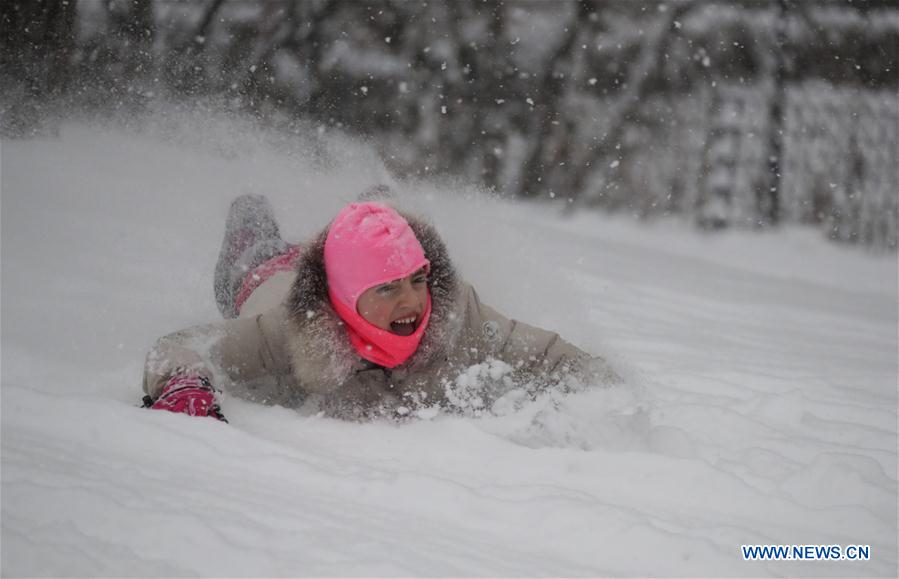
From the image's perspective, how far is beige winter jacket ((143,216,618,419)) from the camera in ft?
7.61

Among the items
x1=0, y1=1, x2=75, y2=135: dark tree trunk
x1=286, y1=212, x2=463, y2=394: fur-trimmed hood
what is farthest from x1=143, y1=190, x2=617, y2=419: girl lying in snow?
x1=0, y1=1, x2=75, y2=135: dark tree trunk

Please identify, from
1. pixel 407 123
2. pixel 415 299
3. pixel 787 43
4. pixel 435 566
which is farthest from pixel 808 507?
pixel 787 43

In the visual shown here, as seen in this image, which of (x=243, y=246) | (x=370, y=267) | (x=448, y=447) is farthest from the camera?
(x=243, y=246)

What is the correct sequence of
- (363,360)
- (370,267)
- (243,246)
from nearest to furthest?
1. (370,267)
2. (363,360)
3. (243,246)

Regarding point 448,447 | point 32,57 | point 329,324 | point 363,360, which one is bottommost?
point 448,447

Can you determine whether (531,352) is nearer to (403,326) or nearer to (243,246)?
(403,326)

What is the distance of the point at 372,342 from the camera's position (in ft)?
7.59

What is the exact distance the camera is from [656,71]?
699cm

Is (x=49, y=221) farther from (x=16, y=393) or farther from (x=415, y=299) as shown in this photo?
(x=415, y=299)

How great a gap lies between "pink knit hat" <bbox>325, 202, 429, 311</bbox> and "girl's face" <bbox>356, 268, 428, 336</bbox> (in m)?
0.03

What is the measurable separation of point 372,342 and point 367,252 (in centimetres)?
25

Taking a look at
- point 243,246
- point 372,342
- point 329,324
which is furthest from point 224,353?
point 243,246

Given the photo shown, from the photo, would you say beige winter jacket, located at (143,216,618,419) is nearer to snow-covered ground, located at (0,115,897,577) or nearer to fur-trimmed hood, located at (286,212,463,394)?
fur-trimmed hood, located at (286,212,463,394)

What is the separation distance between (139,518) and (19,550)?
0.20 m
